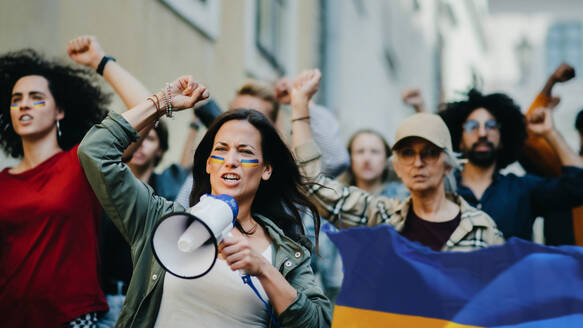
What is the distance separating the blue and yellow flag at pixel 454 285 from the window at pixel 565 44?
35.4 metres

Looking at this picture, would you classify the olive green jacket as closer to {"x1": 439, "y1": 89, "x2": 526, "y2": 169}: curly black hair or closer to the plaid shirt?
the plaid shirt

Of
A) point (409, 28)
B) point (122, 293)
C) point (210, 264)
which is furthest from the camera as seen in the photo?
point (409, 28)

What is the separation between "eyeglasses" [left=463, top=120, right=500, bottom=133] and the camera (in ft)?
15.5

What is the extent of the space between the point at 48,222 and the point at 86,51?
3.08 ft

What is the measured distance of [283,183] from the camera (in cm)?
340

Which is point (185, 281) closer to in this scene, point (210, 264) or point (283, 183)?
point (210, 264)

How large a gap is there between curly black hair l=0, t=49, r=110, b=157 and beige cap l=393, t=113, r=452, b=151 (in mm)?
1723

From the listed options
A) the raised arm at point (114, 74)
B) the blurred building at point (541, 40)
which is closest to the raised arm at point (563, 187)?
the raised arm at point (114, 74)

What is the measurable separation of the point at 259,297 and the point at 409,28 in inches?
782

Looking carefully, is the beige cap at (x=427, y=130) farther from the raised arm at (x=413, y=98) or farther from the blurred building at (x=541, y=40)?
the blurred building at (x=541, y=40)

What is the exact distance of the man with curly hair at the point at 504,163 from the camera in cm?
420

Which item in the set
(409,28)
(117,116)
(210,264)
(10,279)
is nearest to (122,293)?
(10,279)

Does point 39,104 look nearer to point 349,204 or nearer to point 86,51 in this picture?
point 86,51

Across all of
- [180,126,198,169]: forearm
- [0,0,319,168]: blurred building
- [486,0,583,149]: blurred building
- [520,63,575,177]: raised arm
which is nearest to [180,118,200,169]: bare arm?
[180,126,198,169]: forearm
